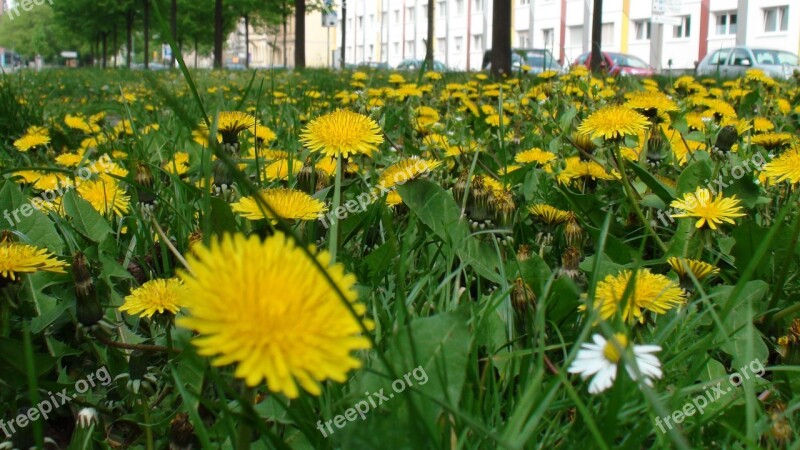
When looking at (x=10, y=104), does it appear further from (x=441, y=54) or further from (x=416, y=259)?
(x=441, y=54)

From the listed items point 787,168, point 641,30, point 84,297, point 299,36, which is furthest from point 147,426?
point 641,30

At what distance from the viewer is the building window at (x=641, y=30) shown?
28.8 metres

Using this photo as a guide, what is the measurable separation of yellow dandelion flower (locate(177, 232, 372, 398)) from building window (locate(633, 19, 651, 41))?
102 feet

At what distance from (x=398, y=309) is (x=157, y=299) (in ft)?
1.01

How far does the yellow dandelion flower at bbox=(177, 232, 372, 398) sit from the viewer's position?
401 mm

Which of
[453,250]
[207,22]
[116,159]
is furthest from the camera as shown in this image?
[207,22]

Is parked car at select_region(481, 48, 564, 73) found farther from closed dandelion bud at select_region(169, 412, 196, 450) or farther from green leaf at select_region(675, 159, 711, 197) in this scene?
closed dandelion bud at select_region(169, 412, 196, 450)

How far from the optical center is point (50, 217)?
52.3 inches

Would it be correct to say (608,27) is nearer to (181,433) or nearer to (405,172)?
(405,172)

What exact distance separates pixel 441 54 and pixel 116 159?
42292mm

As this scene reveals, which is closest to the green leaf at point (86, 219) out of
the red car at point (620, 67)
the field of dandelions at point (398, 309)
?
the field of dandelions at point (398, 309)

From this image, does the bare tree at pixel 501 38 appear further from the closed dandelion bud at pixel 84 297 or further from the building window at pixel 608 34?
the building window at pixel 608 34

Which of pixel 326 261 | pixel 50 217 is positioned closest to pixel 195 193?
pixel 50 217

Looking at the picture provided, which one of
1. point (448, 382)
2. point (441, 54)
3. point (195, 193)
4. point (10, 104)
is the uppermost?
point (441, 54)
